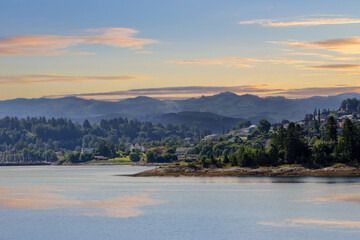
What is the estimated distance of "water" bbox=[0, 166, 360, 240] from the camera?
79688 mm

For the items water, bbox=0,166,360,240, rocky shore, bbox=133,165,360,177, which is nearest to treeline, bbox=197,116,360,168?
rocky shore, bbox=133,165,360,177

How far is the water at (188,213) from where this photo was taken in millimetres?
79688

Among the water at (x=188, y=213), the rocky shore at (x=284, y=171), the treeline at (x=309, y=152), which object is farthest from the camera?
the treeline at (x=309, y=152)

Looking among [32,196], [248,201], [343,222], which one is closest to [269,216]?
[343,222]

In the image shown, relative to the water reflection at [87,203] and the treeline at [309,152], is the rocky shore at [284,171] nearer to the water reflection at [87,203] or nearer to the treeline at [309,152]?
the treeline at [309,152]

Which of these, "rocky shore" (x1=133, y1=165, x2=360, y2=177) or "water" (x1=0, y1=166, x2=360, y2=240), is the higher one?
"water" (x1=0, y1=166, x2=360, y2=240)

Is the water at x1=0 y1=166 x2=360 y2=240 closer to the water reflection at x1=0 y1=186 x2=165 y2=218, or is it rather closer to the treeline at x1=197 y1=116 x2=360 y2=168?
the water reflection at x1=0 y1=186 x2=165 y2=218

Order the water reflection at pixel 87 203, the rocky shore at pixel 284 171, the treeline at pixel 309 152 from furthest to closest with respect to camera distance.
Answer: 1. the treeline at pixel 309 152
2. the rocky shore at pixel 284 171
3. the water reflection at pixel 87 203

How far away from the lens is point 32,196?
13625cm

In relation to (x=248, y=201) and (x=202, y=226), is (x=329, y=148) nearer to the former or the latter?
(x=248, y=201)

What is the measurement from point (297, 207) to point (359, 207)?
9.31m

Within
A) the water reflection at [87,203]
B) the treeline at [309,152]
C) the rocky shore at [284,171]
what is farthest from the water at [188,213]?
the treeline at [309,152]

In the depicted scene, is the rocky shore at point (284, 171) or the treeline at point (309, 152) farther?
the treeline at point (309, 152)

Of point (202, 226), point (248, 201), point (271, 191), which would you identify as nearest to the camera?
point (202, 226)
